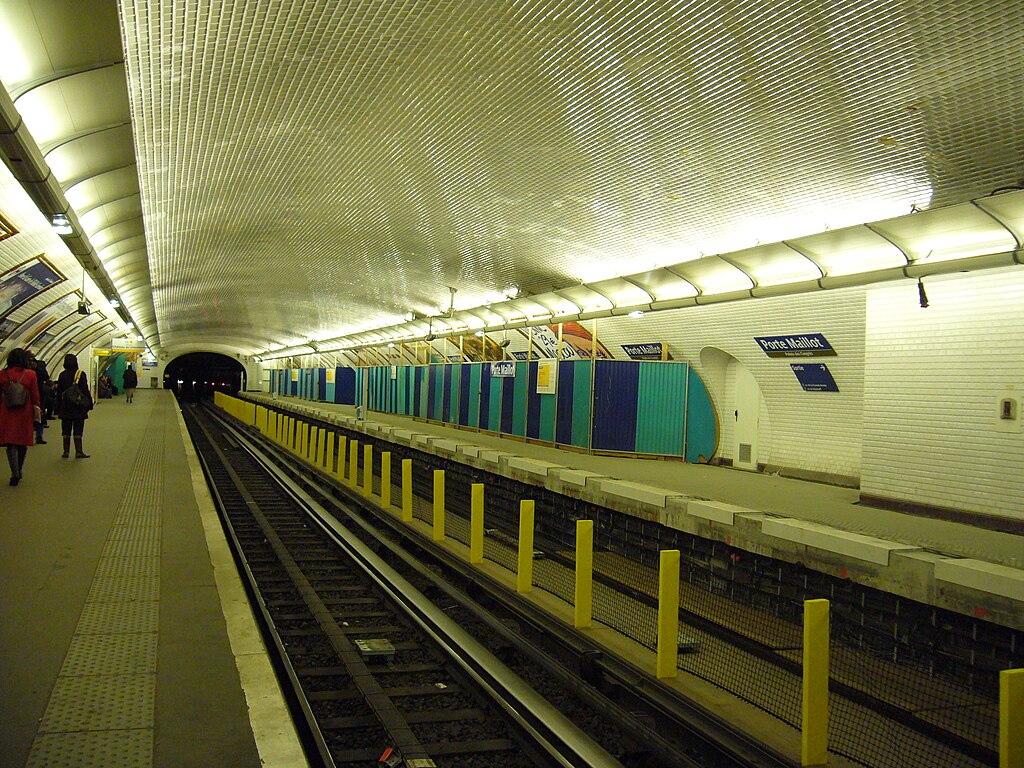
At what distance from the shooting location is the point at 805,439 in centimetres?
1137

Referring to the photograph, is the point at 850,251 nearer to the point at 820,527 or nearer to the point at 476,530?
the point at 820,527

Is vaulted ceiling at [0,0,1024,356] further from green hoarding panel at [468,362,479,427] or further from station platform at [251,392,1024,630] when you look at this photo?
green hoarding panel at [468,362,479,427]

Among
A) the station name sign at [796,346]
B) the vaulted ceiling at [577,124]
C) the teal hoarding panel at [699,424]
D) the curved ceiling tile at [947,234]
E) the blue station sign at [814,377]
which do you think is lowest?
the teal hoarding panel at [699,424]

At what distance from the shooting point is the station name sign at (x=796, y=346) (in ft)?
34.0

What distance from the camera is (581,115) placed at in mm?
7398

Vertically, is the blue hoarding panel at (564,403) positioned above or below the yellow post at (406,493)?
above

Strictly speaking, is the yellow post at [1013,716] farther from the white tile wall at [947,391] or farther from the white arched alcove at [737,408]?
the white arched alcove at [737,408]

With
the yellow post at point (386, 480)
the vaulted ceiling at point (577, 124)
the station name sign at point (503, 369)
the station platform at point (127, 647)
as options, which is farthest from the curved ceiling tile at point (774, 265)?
the station name sign at point (503, 369)

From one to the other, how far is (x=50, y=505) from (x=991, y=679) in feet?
29.1

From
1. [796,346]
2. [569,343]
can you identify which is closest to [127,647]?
[796,346]

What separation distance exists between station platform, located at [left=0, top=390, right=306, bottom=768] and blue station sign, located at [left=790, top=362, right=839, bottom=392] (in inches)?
316

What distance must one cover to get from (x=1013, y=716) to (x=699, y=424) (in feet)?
33.5

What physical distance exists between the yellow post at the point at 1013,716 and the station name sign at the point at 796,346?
25.5 ft

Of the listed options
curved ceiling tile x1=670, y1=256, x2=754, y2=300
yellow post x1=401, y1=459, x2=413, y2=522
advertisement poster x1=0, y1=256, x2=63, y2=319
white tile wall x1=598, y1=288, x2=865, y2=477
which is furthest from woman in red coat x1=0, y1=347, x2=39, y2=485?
white tile wall x1=598, y1=288, x2=865, y2=477
